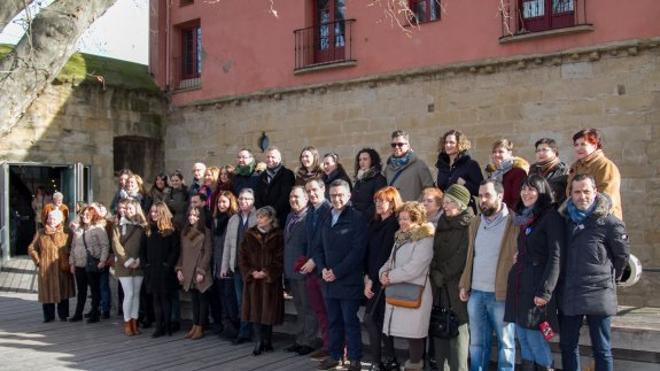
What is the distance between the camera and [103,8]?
17.3 feet

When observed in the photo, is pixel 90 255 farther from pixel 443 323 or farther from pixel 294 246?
pixel 443 323

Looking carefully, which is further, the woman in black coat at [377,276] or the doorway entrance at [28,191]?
the doorway entrance at [28,191]

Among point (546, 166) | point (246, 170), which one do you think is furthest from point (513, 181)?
point (246, 170)

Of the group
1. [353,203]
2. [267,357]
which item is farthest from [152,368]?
[353,203]

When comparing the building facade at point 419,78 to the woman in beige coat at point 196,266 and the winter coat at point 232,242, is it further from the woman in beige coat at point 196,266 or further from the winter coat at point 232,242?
the woman in beige coat at point 196,266

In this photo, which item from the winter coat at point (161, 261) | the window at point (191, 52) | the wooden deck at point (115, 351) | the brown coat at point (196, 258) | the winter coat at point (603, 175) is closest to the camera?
the winter coat at point (603, 175)

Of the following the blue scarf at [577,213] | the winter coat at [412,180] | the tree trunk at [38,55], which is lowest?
the blue scarf at [577,213]

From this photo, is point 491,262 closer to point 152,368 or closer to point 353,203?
point 353,203

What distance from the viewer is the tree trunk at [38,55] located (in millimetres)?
4934

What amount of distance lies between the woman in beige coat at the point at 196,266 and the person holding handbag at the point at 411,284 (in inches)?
115

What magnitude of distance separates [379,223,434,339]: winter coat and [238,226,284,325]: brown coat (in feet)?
5.96

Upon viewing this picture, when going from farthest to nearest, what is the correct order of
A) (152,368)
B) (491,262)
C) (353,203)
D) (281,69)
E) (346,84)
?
(281,69), (346,84), (353,203), (152,368), (491,262)

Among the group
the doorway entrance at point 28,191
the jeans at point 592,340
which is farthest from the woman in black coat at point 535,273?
the doorway entrance at point 28,191

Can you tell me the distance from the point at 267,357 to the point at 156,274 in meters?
2.02
